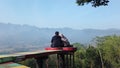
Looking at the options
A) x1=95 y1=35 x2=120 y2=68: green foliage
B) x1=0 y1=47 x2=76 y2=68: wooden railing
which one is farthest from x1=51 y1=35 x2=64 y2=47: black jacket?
x1=95 y1=35 x2=120 y2=68: green foliage

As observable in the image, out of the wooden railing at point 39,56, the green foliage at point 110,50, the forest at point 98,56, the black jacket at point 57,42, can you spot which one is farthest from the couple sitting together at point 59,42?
the green foliage at point 110,50

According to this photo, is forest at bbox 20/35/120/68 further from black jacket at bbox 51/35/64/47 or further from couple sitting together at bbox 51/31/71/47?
black jacket at bbox 51/35/64/47

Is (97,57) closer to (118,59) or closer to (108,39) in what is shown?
(118,59)

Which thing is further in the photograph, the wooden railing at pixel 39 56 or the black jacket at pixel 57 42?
the black jacket at pixel 57 42

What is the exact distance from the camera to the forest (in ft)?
254

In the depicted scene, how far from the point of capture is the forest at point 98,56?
7744 centimetres

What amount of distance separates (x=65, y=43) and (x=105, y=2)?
3.30 metres

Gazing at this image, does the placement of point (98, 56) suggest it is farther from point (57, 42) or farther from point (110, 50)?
point (57, 42)

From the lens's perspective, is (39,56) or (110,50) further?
(110,50)

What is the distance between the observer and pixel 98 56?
259 ft

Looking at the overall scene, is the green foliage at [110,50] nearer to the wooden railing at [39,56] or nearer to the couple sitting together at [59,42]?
the couple sitting together at [59,42]

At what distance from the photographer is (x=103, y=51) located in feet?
267

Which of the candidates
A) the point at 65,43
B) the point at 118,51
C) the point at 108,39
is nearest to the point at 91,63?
the point at 118,51

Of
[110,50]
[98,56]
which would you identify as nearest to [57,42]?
[98,56]
